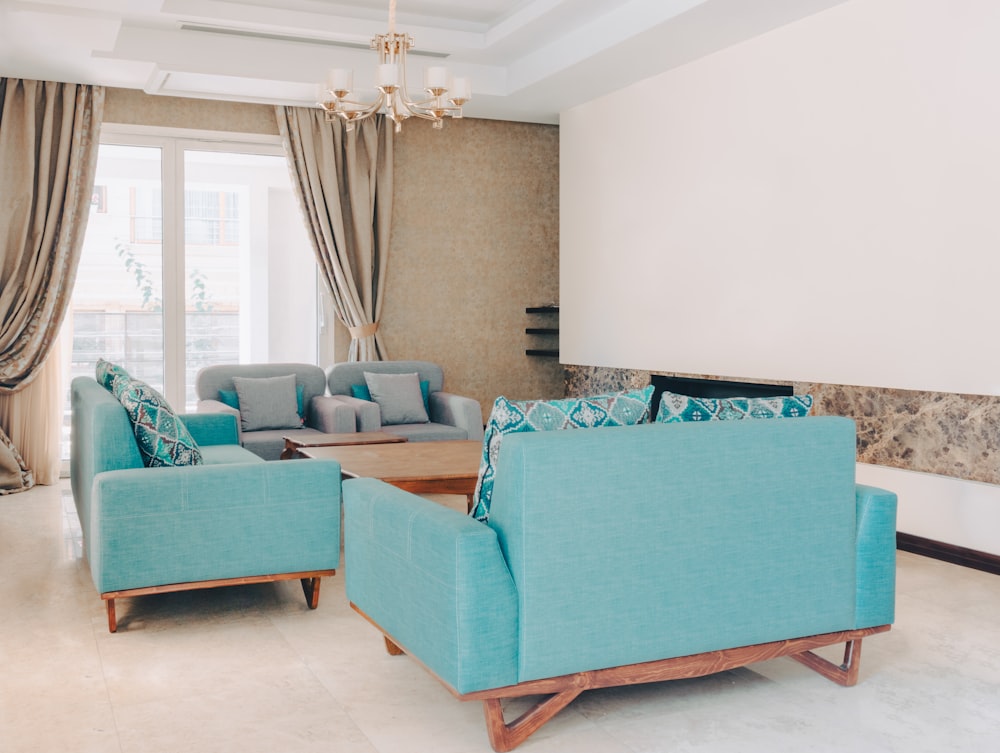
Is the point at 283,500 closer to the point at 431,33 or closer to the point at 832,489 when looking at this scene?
the point at 832,489

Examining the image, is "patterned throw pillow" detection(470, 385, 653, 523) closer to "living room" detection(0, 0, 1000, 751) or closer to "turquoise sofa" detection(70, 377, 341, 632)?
"living room" detection(0, 0, 1000, 751)

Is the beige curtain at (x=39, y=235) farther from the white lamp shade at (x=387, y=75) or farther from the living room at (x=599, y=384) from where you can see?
the white lamp shade at (x=387, y=75)

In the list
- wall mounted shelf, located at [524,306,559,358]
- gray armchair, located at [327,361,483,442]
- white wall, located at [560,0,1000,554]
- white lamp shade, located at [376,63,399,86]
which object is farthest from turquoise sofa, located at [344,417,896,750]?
wall mounted shelf, located at [524,306,559,358]

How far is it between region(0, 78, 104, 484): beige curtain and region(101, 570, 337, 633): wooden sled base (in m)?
3.56

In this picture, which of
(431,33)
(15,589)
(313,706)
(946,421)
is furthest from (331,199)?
(313,706)

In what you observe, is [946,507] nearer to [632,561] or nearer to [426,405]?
[632,561]

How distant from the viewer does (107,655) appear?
10.4 feet

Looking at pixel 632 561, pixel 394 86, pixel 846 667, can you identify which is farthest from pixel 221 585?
pixel 394 86

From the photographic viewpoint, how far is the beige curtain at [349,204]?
7191mm

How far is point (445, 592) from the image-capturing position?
7.89ft

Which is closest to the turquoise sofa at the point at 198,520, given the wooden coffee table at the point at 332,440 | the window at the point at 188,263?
the wooden coffee table at the point at 332,440

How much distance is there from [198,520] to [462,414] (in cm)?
312

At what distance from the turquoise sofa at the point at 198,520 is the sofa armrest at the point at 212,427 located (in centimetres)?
140

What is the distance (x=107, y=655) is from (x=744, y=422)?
2.19 metres
